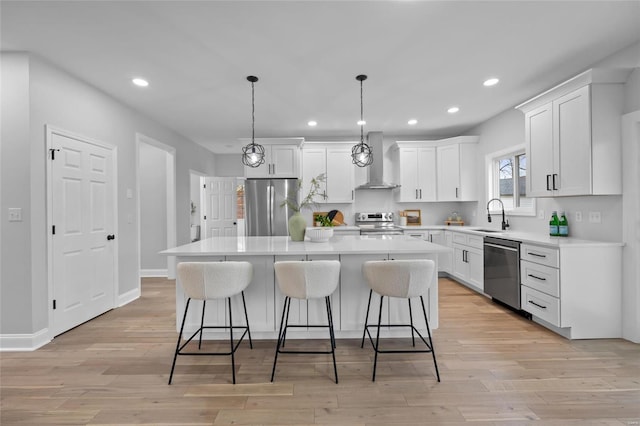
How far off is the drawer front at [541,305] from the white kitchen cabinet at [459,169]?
2.32 meters

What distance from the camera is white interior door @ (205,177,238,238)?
6.69 metres

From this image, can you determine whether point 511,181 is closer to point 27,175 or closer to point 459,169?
point 459,169

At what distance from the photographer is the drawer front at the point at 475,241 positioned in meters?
4.06

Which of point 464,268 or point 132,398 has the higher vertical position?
point 464,268

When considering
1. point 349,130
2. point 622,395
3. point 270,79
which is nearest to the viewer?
point 622,395

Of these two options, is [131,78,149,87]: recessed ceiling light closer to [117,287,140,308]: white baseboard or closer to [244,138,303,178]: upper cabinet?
[244,138,303,178]: upper cabinet

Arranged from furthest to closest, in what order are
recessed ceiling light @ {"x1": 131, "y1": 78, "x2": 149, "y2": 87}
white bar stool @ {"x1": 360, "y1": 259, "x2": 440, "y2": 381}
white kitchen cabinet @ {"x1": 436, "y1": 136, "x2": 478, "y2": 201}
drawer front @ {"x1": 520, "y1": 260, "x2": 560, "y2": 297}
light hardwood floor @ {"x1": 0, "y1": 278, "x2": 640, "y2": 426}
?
white kitchen cabinet @ {"x1": 436, "y1": 136, "x2": 478, "y2": 201} → recessed ceiling light @ {"x1": 131, "y1": 78, "x2": 149, "y2": 87} → drawer front @ {"x1": 520, "y1": 260, "x2": 560, "y2": 297} → white bar stool @ {"x1": 360, "y1": 259, "x2": 440, "y2": 381} → light hardwood floor @ {"x1": 0, "y1": 278, "x2": 640, "y2": 426}

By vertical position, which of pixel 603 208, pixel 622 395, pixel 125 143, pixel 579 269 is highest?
pixel 125 143

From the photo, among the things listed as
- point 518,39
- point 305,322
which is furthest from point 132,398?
point 518,39

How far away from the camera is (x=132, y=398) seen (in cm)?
199

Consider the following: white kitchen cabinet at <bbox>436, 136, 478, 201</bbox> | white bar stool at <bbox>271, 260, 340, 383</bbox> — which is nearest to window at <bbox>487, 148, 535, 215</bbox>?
white kitchen cabinet at <bbox>436, 136, 478, 201</bbox>

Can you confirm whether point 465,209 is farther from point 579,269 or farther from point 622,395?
point 622,395

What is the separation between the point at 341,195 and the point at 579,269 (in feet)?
11.5

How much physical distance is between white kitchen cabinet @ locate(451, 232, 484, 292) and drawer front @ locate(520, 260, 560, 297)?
828 millimetres
